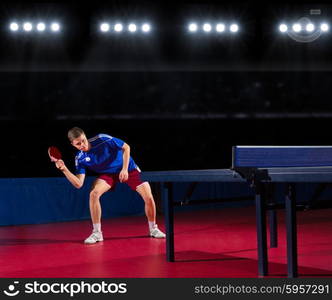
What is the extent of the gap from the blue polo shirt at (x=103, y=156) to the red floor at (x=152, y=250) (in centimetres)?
88

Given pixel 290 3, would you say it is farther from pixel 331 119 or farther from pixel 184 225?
pixel 184 225

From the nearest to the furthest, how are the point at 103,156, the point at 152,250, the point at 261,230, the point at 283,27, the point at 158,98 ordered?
1. the point at 261,230
2. the point at 152,250
3. the point at 103,156
4. the point at 283,27
5. the point at 158,98

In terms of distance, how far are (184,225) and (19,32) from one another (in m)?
6.89

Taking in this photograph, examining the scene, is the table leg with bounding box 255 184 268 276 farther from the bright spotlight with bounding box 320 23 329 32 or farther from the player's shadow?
the bright spotlight with bounding box 320 23 329 32

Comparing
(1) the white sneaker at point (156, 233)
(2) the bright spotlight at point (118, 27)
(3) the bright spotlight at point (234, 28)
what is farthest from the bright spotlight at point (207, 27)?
(1) the white sneaker at point (156, 233)

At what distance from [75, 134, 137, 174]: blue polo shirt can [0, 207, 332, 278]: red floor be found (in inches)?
34.5

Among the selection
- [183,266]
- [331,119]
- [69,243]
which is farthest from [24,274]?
[331,119]

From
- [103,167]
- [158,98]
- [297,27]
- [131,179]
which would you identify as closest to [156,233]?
[131,179]

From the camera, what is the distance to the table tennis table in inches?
190

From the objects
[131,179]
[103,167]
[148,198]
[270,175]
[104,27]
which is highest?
[104,27]

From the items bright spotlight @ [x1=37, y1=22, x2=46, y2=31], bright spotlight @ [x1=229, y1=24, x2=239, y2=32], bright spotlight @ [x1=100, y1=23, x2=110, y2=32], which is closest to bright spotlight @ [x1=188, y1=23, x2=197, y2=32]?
bright spotlight @ [x1=229, y1=24, x2=239, y2=32]

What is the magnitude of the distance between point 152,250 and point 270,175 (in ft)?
7.45

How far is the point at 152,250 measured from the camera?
6.75m

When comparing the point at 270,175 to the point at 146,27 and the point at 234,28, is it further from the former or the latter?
the point at 234,28
